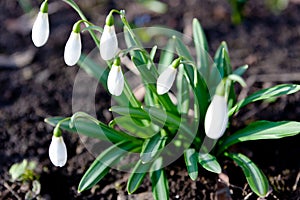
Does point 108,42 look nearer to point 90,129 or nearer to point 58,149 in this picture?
point 58,149

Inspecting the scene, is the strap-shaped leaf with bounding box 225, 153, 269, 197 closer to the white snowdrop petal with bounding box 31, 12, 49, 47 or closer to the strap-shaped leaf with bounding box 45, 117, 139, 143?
the strap-shaped leaf with bounding box 45, 117, 139, 143

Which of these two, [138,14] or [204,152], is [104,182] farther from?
[138,14]

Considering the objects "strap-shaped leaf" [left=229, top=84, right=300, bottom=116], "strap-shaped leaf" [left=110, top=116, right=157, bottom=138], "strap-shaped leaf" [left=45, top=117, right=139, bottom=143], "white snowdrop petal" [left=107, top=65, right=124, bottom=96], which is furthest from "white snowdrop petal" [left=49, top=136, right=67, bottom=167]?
"strap-shaped leaf" [left=229, top=84, right=300, bottom=116]

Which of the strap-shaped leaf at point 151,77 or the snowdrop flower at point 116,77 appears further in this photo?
the strap-shaped leaf at point 151,77

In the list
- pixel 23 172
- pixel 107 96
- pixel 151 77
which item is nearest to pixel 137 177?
pixel 151 77

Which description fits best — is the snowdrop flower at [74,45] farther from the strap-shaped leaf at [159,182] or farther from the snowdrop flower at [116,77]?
the strap-shaped leaf at [159,182]

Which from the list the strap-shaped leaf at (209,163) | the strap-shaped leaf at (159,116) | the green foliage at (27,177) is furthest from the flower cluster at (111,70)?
the green foliage at (27,177)
